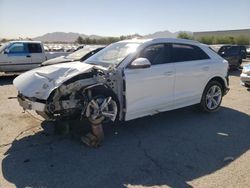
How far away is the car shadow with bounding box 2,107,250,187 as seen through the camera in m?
3.86

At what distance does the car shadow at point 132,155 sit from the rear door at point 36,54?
8733mm

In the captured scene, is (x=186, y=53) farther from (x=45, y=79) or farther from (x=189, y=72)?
(x=45, y=79)

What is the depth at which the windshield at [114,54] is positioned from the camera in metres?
5.68

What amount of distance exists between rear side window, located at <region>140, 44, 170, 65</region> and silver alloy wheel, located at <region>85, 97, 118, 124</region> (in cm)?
119

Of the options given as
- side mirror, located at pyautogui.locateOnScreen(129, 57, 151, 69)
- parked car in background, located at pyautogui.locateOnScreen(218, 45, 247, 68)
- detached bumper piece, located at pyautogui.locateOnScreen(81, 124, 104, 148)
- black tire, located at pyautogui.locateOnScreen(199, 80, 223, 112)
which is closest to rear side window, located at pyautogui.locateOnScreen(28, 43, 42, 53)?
black tire, located at pyautogui.locateOnScreen(199, 80, 223, 112)

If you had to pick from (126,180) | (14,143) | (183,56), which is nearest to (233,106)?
(183,56)

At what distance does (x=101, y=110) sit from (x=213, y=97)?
3355 millimetres

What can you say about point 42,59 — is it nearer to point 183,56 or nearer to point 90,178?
point 183,56

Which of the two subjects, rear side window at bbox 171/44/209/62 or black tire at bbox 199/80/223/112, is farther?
black tire at bbox 199/80/223/112

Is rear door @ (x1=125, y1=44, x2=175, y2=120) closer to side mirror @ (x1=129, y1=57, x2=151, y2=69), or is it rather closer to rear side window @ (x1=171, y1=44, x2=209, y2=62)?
side mirror @ (x1=129, y1=57, x2=151, y2=69)

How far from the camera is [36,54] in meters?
14.1

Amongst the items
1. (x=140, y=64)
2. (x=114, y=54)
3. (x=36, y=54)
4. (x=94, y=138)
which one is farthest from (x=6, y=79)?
(x=140, y=64)

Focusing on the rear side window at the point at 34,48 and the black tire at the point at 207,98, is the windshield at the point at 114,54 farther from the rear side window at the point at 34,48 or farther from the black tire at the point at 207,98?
the rear side window at the point at 34,48

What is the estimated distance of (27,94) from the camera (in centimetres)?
479
